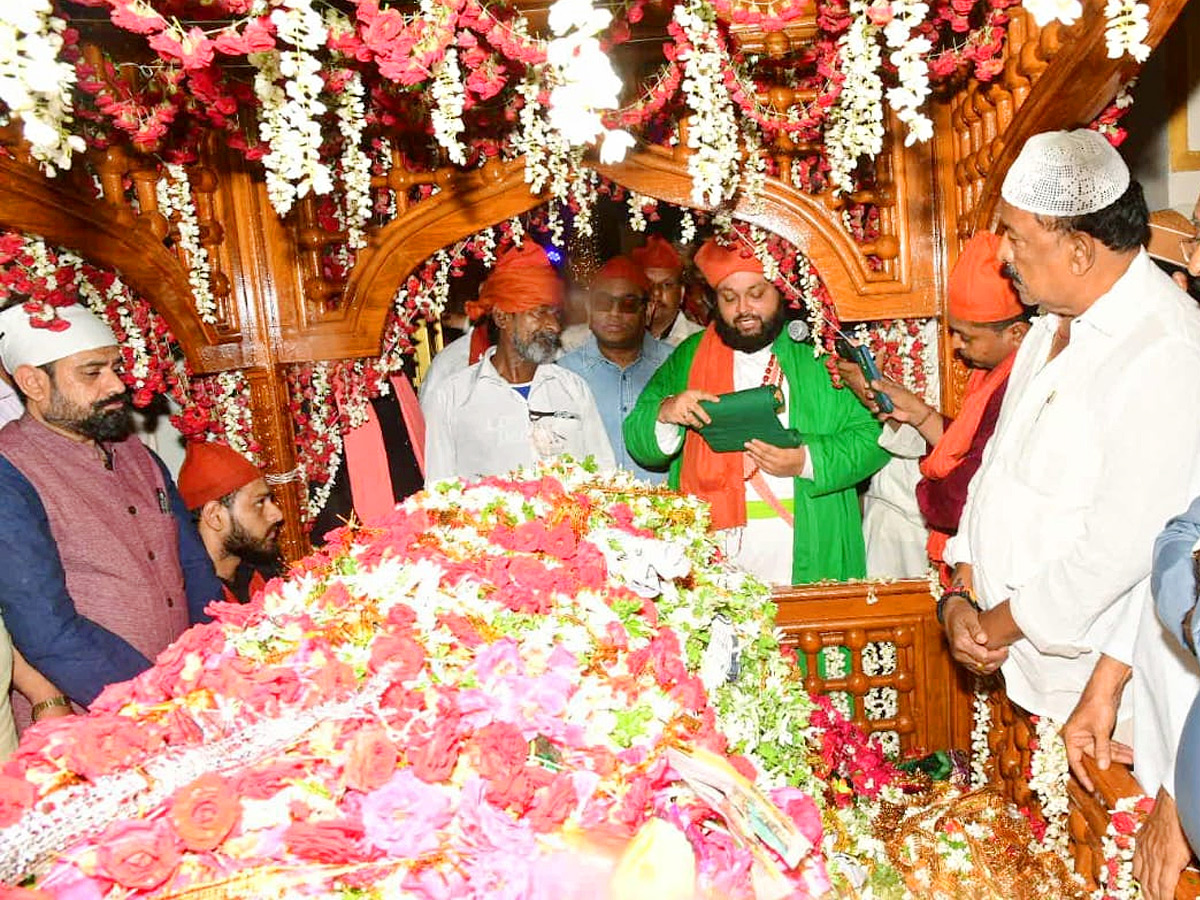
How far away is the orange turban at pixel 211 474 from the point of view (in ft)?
14.5

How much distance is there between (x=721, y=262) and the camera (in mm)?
4676

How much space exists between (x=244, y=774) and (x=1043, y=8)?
1.90 meters

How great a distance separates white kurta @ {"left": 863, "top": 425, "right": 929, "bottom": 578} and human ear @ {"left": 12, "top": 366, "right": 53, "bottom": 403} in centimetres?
333

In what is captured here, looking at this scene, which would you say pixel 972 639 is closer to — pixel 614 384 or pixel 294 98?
pixel 294 98

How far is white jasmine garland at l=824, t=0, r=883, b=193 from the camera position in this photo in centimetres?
289

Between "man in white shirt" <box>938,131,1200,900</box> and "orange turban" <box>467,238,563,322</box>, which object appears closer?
"man in white shirt" <box>938,131,1200,900</box>

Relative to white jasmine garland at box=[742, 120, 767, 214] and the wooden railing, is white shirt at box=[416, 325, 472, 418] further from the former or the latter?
the wooden railing

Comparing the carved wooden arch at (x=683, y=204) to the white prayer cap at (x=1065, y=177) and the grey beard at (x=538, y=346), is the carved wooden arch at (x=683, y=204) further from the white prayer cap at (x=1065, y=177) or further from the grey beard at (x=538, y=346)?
the white prayer cap at (x=1065, y=177)

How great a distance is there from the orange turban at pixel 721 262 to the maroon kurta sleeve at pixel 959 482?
1428 millimetres

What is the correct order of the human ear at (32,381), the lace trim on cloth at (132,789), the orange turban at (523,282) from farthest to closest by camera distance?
the orange turban at (523,282) < the human ear at (32,381) < the lace trim on cloth at (132,789)

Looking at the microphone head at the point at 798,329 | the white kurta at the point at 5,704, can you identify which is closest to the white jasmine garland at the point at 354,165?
the white kurta at the point at 5,704

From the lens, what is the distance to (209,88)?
3322mm

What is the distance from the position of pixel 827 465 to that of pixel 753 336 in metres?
0.71

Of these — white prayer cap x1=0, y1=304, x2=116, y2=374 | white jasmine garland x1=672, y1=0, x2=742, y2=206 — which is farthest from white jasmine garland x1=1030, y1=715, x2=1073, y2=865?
white prayer cap x1=0, y1=304, x2=116, y2=374
